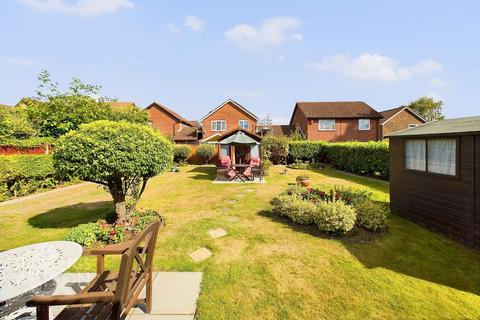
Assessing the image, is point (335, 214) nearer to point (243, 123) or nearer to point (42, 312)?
point (42, 312)

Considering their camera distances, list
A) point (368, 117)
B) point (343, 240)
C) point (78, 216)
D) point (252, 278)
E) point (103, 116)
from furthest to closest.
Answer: point (368, 117) < point (103, 116) < point (78, 216) < point (343, 240) < point (252, 278)

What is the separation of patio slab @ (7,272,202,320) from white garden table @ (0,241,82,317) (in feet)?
1.96

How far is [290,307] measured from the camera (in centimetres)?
366

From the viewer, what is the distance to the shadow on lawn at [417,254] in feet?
14.8

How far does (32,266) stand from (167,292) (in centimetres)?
198

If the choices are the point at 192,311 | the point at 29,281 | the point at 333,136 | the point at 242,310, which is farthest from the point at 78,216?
the point at 333,136

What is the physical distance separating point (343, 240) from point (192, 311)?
4333 millimetres

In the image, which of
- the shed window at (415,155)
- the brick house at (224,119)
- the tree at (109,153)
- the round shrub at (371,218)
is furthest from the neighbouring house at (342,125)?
the tree at (109,153)

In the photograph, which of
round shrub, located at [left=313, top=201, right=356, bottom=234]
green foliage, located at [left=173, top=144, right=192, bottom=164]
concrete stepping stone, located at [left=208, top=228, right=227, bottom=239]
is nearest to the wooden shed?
round shrub, located at [left=313, top=201, right=356, bottom=234]

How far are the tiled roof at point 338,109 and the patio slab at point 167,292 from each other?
3013 centimetres

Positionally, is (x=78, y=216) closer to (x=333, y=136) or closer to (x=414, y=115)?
(x=333, y=136)

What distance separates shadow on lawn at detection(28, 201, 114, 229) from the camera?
24.6 ft

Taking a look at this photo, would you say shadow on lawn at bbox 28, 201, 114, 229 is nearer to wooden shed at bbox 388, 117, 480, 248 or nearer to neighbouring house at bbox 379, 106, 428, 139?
wooden shed at bbox 388, 117, 480, 248

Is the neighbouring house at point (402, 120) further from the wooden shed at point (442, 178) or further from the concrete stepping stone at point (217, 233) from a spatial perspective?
the concrete stepping stone at point (217, 233)
